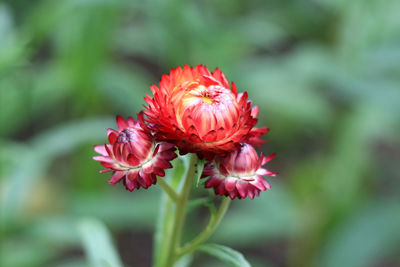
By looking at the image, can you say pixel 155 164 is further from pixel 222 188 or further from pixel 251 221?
pixel 251 221

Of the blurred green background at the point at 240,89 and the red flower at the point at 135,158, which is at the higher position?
the blurred green background at the point at 240,89

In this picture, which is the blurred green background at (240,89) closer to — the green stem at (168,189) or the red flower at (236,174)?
the green stem at (168,189)

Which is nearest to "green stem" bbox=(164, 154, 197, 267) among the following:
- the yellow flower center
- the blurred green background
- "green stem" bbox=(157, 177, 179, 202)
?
"green stem" bbox=(157, 177, 179, 202)

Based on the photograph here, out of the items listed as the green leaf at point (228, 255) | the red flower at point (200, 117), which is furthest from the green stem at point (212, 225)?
the red flower at point (200, 117)

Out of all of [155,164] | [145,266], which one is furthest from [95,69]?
[155,164]

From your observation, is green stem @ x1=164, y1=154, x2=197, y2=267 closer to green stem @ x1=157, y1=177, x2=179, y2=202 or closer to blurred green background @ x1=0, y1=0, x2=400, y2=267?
green stem @ x1=157, y1=177, x2=179, y2=202

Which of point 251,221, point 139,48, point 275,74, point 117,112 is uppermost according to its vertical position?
point 139,48
